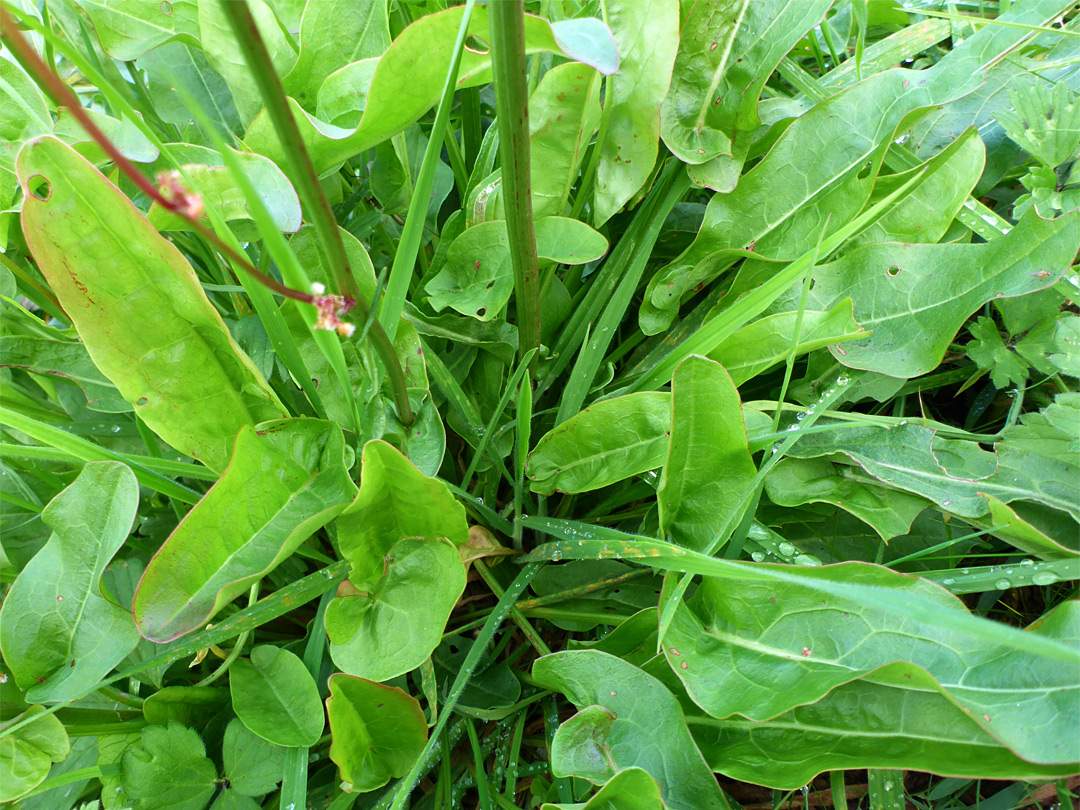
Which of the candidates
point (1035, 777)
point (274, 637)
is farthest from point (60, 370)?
point (1035, 777)

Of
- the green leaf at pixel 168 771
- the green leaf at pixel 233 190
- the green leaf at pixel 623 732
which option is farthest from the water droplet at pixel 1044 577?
the green leaf at pixel 168 771

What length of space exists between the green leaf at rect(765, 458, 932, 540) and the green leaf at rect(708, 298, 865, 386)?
0.13 meters

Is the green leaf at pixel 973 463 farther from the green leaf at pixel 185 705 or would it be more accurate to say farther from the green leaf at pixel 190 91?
the green leaf at pixel 190 91

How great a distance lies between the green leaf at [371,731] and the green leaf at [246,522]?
137 millimetres

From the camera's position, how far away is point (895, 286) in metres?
0.78

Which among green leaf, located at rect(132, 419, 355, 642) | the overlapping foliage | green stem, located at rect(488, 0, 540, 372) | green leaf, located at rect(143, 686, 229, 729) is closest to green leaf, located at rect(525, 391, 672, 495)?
the overlapping foliage

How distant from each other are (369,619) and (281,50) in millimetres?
675

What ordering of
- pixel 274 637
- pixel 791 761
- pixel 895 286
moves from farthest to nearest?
1. pixel 274 637
2. pixel 895 286
3. pixel 791 761

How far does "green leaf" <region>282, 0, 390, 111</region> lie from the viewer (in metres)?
0.77

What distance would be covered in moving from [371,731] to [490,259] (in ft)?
1.74

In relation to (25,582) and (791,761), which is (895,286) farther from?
(25,582)

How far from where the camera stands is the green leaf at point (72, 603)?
67cm

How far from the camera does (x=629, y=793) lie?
56cm

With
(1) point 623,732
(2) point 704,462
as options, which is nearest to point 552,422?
(2) point 704,462
